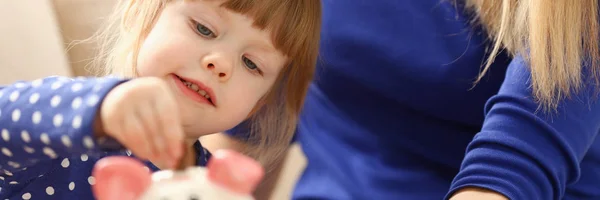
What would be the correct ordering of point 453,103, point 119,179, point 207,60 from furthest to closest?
point 453,103 → point 207,60 → point 119,179

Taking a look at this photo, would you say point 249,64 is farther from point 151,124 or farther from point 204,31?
point 151,124

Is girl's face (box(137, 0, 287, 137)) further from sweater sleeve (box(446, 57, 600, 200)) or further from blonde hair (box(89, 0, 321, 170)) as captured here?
sweater sleeve (box(446, 57, 600, 200))

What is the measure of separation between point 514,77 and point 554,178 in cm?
9

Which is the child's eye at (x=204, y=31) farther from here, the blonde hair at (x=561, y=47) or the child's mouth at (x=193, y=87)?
the blonde hair at (x=561, y=47)

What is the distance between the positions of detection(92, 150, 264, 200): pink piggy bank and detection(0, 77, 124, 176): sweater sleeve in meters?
0.04

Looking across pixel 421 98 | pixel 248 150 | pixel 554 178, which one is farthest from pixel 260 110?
pixel 554 178

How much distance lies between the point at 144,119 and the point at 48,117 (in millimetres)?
75

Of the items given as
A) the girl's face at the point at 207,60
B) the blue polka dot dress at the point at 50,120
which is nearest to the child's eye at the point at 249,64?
the girl's face at the point at 207,60

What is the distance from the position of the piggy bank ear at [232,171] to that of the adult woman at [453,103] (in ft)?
0.76

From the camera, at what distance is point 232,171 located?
1.09 ft

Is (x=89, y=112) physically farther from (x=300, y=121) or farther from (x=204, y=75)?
(x=300, y=121)

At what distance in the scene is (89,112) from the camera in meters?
0.36

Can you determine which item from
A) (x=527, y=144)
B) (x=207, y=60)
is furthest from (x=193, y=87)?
(x=527, y=144)

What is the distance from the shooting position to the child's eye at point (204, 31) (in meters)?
0.51
